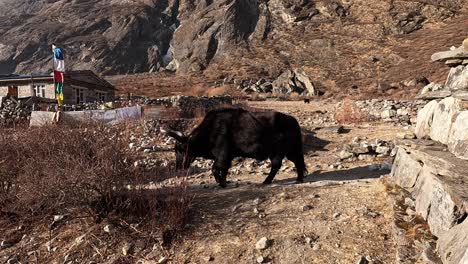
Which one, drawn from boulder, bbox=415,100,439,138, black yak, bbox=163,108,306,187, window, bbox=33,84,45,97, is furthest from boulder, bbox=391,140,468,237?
window, bbox=33,84,45,97

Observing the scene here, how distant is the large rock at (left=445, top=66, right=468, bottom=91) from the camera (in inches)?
254

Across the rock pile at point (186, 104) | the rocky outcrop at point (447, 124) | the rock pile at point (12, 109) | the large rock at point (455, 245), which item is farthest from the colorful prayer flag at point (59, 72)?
the large rock at point (455, 245)

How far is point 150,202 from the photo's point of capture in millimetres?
6793

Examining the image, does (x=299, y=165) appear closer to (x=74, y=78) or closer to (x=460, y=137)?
(x=460, y=137)

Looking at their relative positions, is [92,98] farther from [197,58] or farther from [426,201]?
[197,58]

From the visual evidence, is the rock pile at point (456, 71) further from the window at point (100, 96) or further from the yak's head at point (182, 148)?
the window at point (100, 96)

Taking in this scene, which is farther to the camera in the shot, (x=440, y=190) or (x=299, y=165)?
(x=299, y=165)

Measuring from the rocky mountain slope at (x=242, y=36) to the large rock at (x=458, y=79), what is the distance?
38.2 metres

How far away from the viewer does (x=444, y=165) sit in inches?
218

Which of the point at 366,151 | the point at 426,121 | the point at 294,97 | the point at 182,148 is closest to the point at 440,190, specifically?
the point at 426,121

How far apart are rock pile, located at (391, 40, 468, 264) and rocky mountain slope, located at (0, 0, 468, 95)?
125 feet

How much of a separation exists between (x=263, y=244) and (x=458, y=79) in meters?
4.16

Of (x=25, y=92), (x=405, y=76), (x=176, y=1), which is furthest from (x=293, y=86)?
(x=176, y=1)

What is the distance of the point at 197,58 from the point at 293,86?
129ft
